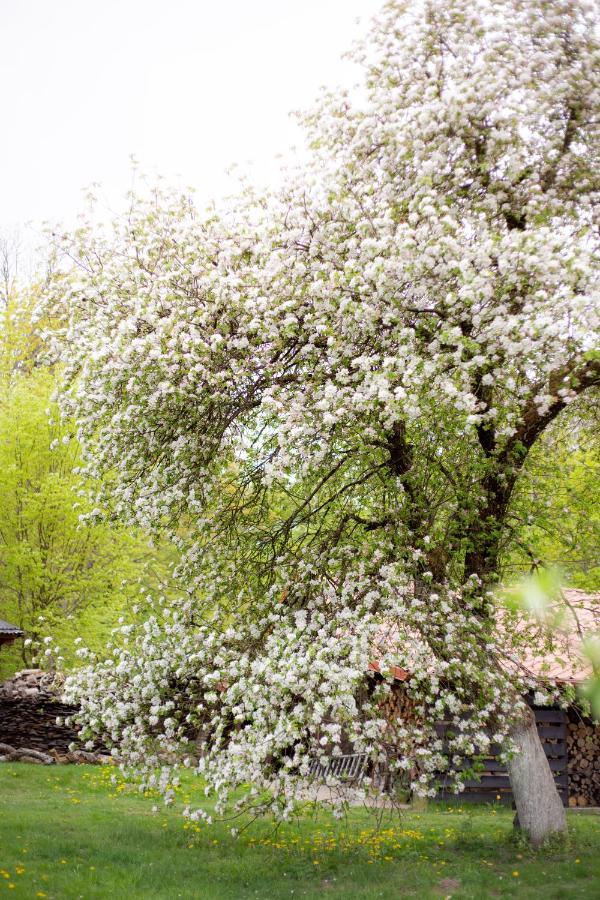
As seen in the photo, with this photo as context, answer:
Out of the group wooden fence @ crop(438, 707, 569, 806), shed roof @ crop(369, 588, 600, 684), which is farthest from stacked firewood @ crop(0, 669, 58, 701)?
shed roof @ crop(369, 588, 600, 684)

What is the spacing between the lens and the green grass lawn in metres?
9.73

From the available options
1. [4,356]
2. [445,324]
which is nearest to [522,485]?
[445,324]

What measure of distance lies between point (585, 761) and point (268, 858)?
30.8 feet

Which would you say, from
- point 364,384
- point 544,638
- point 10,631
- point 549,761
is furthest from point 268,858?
point 10,631

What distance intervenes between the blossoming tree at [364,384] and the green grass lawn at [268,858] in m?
1.17

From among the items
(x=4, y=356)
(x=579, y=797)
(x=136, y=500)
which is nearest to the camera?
(x=136, y=500)

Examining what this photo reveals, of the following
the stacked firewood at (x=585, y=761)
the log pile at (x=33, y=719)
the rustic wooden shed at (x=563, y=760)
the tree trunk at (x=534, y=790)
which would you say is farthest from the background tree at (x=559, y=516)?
the log pile at (x=33, y=719)

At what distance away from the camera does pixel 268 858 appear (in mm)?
11398

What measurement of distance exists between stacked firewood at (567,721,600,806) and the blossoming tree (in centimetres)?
699

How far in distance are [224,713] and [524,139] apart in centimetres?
762

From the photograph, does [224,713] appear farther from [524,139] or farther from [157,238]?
[524,139]

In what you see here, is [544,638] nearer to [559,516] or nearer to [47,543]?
[559,516]

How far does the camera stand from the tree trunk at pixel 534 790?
11.7 m

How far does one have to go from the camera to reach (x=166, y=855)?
36.8ft
